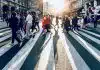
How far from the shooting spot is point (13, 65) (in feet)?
27.0

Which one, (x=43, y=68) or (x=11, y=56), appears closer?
(x=43, y=68)

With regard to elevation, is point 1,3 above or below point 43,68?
above

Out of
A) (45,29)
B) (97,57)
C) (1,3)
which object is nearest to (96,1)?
(1,3)

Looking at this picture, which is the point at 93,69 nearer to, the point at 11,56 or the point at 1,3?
the point at 11,56

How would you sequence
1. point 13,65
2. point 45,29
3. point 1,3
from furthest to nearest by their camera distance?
point 1,3
point 45,29
point 13,65

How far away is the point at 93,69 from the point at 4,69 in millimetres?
2593

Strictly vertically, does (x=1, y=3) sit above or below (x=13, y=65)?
above

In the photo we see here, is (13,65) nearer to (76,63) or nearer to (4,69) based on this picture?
(4,69)

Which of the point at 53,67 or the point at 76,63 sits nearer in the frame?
the point at 53,67

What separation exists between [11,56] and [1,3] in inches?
1378

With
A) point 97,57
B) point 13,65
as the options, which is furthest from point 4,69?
point 97,57

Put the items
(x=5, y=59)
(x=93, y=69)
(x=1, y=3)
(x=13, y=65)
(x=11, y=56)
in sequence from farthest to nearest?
1. (x=1, y=3)
2. (x=11, y=56)
3. (x=5, y=59)
4. (x=13, y=65)
5. (x=93, y=69)

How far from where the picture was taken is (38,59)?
9367 mm

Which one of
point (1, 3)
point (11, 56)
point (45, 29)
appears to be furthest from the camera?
point (1, 3)
